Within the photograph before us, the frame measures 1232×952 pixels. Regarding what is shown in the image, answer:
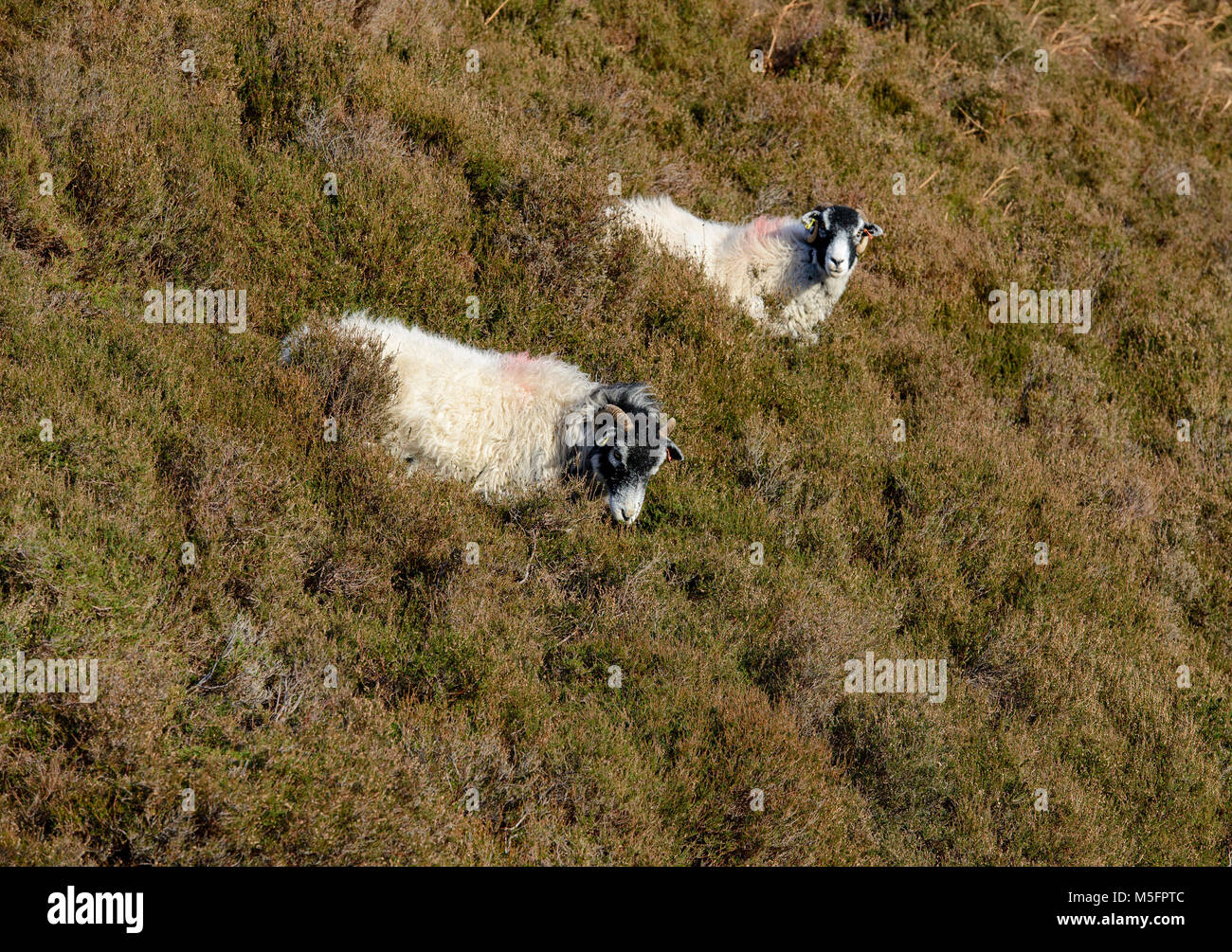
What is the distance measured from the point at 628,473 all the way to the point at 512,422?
0.97 metres

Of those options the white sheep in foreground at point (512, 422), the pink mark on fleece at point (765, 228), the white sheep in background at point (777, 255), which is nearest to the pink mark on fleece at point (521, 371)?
the white sheep in foreground at point (512, 422)

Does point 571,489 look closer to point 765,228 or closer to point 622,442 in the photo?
point 622,442

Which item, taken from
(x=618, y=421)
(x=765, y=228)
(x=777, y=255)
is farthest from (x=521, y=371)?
(x=765, y=228)

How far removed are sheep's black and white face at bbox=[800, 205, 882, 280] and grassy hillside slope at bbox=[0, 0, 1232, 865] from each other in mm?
537

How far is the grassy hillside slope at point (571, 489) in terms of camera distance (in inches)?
189

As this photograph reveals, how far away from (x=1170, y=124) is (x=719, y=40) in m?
6.86

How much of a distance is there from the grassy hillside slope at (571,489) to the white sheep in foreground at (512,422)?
30 centimetres

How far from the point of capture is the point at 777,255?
9367mm

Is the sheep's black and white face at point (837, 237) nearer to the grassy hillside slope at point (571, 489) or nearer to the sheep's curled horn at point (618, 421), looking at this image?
the grassy hillside slope at point (571, 489)

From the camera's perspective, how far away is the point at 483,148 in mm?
8688

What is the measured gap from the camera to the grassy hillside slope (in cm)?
481
